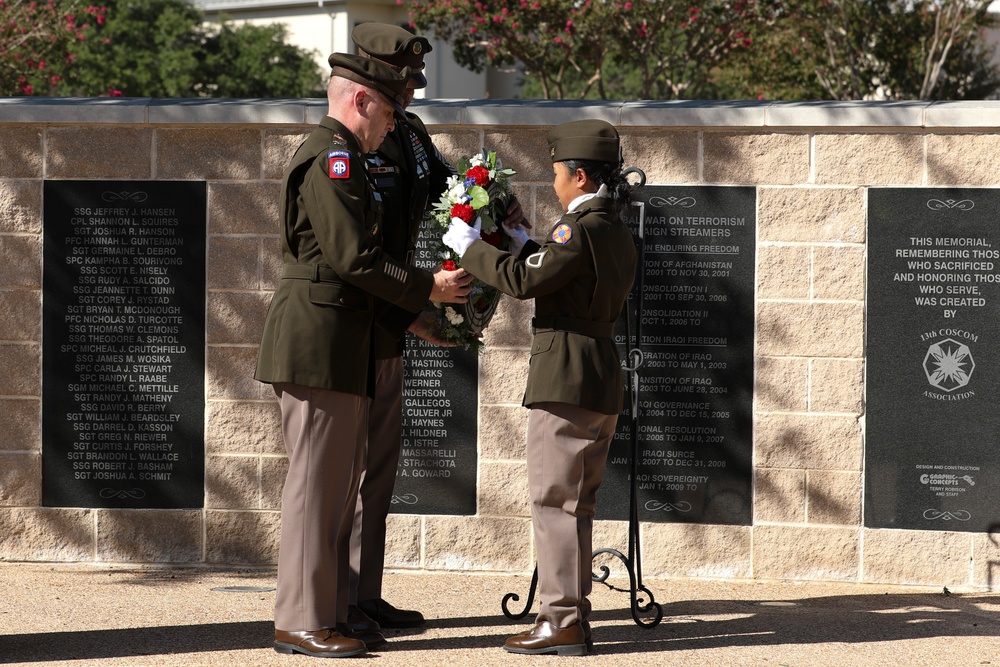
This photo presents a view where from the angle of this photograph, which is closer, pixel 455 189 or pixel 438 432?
pixel 455 189

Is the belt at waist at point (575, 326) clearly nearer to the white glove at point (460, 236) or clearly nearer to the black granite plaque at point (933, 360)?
the white glove at point (460, 236)

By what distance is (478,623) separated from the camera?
193 inches

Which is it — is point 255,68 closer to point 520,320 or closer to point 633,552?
point 520,320

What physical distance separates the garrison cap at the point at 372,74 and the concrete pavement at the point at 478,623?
2048 mm

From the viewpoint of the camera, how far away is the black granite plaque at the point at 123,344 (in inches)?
236

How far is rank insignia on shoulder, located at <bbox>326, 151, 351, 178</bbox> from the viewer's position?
13.6 ft

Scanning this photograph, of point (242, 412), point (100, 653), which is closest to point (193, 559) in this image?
point (242, 412)

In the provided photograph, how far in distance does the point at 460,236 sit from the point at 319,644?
155cm

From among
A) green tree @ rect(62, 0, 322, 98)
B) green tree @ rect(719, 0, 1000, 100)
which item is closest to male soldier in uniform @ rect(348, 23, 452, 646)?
green tree @ rect(719, 0, 1000, 100)

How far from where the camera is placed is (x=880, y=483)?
5703mm

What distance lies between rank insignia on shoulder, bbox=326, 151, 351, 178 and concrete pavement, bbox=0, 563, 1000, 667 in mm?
1722

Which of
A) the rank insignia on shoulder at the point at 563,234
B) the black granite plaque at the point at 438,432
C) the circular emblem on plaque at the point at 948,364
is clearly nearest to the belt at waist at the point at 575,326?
the rank insignia on shoulder at the point at 563,234

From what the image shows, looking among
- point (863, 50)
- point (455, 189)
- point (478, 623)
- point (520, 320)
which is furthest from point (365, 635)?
point (863, 50)

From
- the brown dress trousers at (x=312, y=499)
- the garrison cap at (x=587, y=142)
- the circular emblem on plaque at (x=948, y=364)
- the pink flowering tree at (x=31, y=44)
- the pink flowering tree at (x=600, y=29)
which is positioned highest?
the pink flowering tree at (x=600, y=29)
